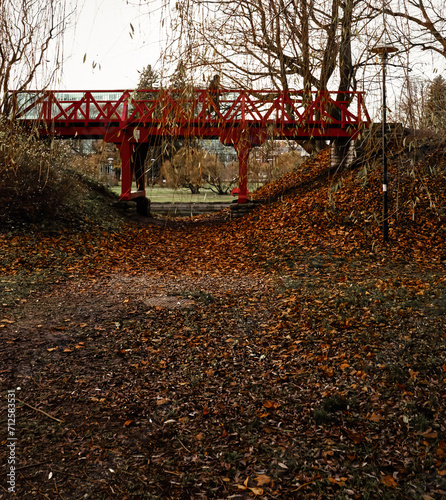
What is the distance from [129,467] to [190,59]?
8.61 ft

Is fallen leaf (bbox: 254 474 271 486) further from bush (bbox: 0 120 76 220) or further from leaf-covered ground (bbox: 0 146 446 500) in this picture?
bush (bbox: 0 120 76 220)

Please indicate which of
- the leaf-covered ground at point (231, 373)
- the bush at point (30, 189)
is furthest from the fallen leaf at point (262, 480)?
the bush at point (30, 189)

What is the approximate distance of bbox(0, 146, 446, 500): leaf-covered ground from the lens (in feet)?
10.1

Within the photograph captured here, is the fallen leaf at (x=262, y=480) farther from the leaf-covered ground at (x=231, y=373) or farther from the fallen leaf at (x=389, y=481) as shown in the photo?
the fallen leaf at (x=389, y=481)

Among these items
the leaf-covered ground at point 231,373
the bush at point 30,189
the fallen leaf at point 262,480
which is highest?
the bush at point 30,189

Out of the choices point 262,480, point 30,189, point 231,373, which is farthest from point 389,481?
point 30,189

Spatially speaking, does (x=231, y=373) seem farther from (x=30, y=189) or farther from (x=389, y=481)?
(x=30, y=189)

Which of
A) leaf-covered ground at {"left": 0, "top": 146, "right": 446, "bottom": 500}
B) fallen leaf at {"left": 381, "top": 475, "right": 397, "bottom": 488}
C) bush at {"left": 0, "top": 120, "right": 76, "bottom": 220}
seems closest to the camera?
fallen leaf at {"left": 381, "top": 475, "right": 397, "bottom": 488}

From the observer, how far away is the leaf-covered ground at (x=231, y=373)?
309 cm

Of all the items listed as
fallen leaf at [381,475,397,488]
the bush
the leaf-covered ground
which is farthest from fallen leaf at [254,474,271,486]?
the bush

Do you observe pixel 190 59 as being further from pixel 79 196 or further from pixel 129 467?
pixel 79 196

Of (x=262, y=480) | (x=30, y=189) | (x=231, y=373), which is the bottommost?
(x=262, y=480)

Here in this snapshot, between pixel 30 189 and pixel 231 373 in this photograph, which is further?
pixel 30 189

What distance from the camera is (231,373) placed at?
4.59 meters
